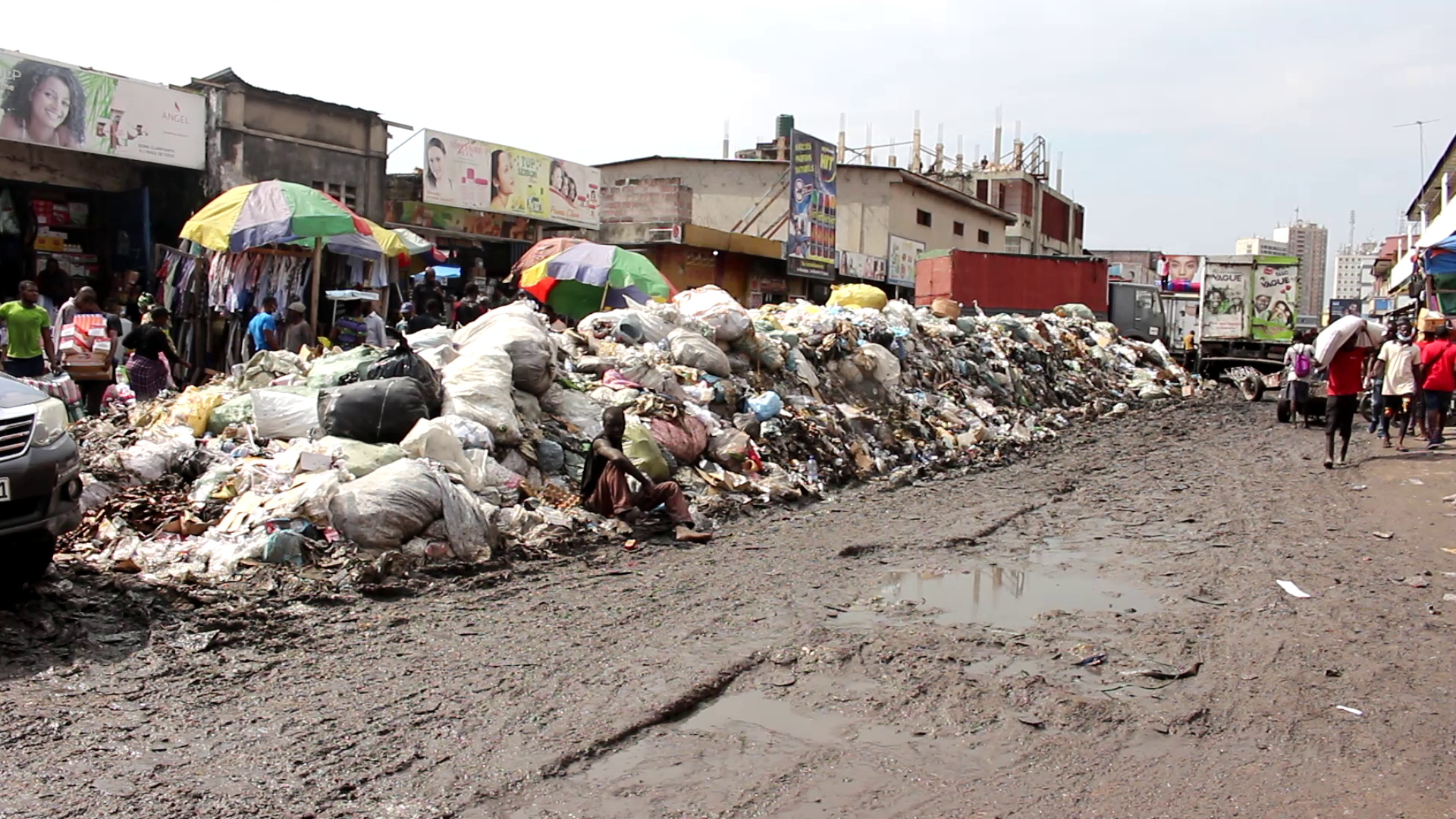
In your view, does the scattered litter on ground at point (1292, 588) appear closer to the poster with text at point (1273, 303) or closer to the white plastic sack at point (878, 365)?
the white plastic sack at point (878, 365)

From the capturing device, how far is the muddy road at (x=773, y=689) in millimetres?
3230

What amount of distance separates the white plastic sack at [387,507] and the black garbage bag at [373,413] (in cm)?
84

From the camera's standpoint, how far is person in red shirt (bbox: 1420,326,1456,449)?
1090 cm

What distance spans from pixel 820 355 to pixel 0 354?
794 cm

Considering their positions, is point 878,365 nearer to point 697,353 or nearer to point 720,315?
point 720,315

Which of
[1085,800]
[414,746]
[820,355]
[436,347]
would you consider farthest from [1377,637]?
[820,355]

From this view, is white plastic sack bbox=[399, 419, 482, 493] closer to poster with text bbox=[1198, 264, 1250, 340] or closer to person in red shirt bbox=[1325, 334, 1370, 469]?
person in red shirt bbox=[1325, 334, 1370, 469]

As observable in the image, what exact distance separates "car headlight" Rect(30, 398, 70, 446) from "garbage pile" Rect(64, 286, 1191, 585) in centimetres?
98

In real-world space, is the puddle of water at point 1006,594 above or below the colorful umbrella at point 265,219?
below

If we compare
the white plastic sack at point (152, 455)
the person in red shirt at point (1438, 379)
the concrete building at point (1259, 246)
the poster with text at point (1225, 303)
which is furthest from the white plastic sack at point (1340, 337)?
the concrete building at point (1259, 246)

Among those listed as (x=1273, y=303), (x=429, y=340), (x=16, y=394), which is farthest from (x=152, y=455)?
(x=1273, y=303)

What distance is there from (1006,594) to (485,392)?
13.2 feet

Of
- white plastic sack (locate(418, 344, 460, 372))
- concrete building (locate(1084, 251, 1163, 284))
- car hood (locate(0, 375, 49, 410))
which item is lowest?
car hood (locate(0, 375, 49, 410))

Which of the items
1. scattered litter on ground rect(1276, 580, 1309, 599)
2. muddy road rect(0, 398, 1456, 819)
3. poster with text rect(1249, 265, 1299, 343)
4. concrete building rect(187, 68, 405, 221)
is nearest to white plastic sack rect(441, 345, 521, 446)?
muddy road rect(0, 398, 1456, 819)
